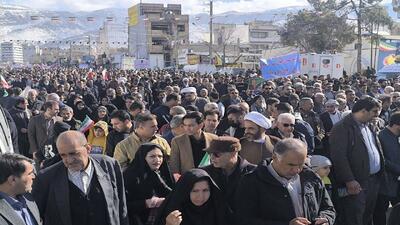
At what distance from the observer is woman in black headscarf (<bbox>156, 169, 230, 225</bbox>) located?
374 centimetres

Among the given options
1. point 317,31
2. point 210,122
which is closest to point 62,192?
point 210,122

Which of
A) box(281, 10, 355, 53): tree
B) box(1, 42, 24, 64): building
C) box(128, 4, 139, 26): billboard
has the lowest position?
box(1, 42, 24, 64): building

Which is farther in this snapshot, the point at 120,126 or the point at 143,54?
the point at 143,54

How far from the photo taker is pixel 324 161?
5.29 metres

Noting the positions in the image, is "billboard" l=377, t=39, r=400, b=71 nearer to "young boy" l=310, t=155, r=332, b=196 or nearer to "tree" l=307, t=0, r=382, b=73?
"tree" l=307, t=0, r=382, b=73

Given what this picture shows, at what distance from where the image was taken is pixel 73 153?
3676 mm

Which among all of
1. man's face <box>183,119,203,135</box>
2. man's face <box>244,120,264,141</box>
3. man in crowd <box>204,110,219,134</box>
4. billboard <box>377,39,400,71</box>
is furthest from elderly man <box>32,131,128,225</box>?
billboard <box>377,39,400,71</box>

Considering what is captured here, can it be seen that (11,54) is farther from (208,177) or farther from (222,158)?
(208,177)

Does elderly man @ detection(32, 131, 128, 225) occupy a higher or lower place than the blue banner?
lower

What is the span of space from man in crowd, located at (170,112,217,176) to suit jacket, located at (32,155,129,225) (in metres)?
1.21

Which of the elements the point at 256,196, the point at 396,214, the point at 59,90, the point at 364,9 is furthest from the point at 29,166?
the point at 364,9

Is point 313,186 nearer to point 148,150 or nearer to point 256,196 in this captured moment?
point 256,196

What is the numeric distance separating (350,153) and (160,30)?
72549 millimetres

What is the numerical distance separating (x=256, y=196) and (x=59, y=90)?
11564mm
